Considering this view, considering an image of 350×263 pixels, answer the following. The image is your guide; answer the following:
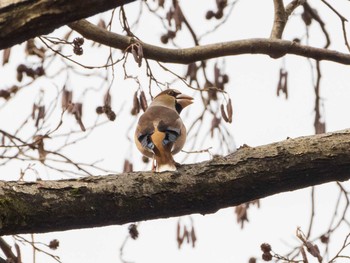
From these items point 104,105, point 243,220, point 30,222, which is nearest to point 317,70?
point 243,220

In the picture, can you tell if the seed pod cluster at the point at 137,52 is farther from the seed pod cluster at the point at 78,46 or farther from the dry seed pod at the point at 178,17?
the dry seed pod at the point at 178,17

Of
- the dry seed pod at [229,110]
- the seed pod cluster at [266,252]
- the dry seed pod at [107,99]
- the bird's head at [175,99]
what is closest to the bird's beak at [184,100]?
the bird's head at [175,99]

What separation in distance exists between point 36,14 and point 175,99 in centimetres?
418

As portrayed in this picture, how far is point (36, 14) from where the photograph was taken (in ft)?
7.40

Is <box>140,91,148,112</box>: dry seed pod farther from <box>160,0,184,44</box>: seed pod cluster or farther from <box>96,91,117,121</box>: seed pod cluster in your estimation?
<box>160,0,184,44</box>: seed pod cluster

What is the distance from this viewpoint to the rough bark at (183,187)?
3207 millimetres

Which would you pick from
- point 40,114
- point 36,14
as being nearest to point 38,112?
point 40,114

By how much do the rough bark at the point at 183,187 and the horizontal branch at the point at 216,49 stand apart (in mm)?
1352

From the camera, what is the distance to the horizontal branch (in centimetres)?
460

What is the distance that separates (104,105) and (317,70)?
1.81m

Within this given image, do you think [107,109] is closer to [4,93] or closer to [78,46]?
[78,46]

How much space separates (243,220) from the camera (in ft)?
18.2

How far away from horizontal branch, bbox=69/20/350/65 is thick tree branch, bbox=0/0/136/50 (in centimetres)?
230

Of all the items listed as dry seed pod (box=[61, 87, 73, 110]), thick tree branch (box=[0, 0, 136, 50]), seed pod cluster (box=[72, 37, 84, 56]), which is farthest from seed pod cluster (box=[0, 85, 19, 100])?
thick tree branch (box=[0, 0, 136, 50])
